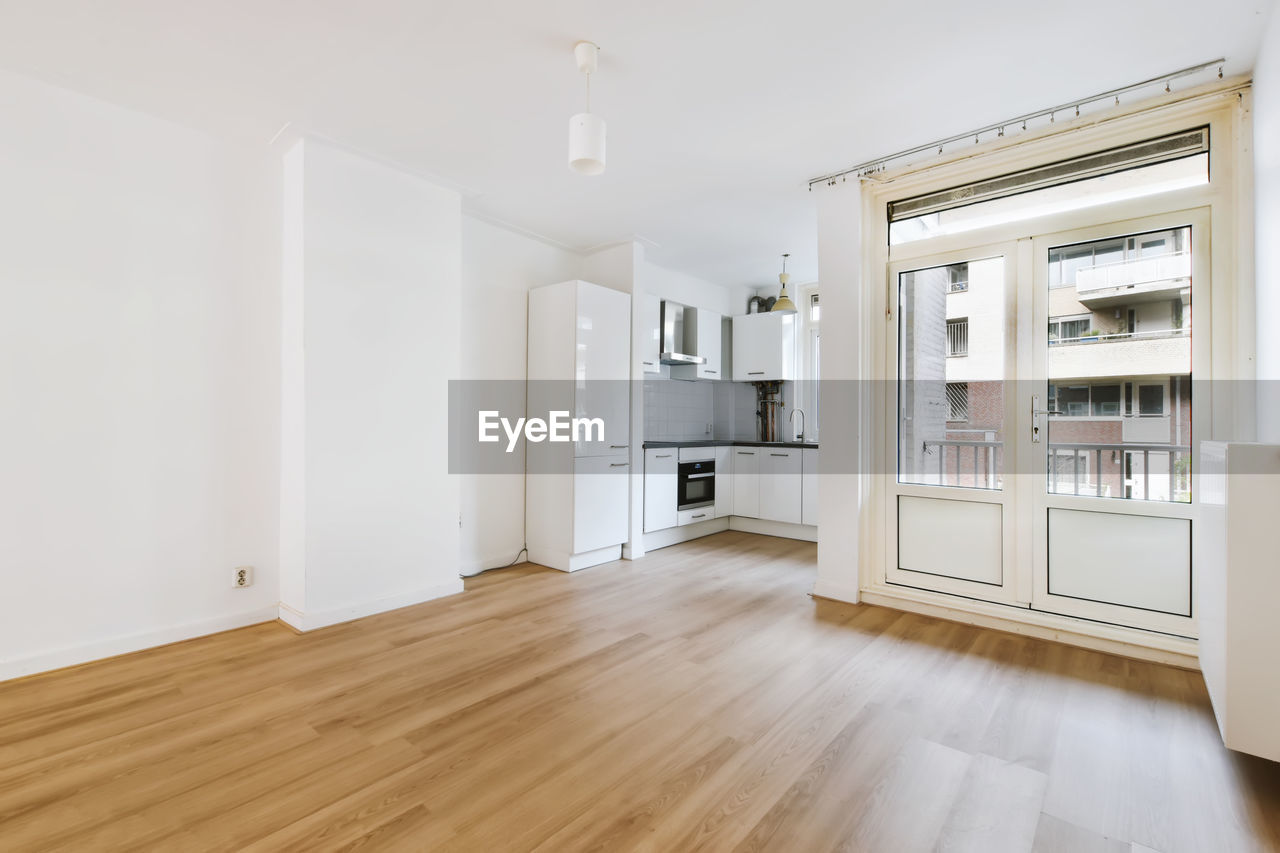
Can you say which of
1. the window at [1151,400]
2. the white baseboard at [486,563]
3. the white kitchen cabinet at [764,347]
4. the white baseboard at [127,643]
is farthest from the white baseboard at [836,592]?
the white baseboard at [127,643]

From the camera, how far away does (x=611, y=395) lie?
4629mm

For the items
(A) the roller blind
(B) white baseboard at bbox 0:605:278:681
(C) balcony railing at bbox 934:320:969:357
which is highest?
(A) the roller blind

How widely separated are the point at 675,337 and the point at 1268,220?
397 centimetres

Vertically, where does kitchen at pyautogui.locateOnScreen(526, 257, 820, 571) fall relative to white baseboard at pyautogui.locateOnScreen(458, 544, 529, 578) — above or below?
above

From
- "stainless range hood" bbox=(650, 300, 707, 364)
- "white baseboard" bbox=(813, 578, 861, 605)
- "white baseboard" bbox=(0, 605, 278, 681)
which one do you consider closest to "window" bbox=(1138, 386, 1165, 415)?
"white baseboard" bbox=(813, 578, 861, 605)

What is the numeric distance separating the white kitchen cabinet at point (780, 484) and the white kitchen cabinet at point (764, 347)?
0.83 metres

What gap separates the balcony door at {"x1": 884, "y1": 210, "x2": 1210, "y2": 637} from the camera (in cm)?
276

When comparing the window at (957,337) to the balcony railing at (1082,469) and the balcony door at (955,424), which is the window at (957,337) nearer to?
the balcony door at (955,424)

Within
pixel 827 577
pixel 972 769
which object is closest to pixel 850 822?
pixel 972 769

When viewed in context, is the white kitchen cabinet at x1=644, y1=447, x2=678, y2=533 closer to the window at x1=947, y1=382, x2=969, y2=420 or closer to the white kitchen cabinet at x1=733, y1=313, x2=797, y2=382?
the white kitchen cabinet at x1=733, y1=313, x2=797, y2=382

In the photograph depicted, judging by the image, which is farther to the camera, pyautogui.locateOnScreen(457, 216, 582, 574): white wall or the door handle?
pyautogui.locateOnScreen(457, 216, 582, 574): white wall

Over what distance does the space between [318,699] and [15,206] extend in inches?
98.5

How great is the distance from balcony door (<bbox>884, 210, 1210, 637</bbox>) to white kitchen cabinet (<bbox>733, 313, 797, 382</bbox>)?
228 centimetres

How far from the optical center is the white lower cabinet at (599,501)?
4367 millimetres
